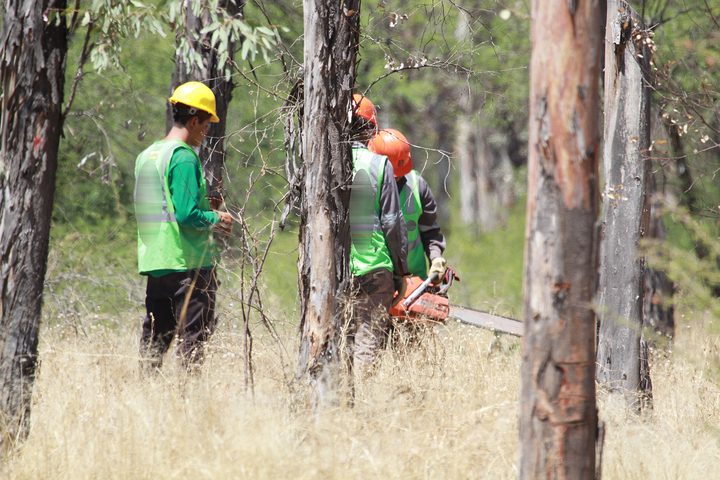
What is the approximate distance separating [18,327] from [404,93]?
60.7 ft

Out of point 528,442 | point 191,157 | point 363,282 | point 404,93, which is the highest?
point 404,93

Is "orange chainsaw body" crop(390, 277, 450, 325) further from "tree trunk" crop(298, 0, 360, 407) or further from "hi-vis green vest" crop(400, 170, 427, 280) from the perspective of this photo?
"tree trunk" crop(298, 0, 360, 407)

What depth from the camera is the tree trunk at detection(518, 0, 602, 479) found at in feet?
8.09

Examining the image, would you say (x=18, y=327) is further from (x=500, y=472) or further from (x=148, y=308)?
(x=500, y=472)

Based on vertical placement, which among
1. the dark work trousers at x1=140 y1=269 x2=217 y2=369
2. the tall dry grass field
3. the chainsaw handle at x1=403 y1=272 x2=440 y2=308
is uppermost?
the chainsaw handle at x1=403 y1=272 x2=440 y2=308

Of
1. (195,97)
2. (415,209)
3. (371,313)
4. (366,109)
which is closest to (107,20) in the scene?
(195,97)

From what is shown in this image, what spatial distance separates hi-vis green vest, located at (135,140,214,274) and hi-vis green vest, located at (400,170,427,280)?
167 centimetres

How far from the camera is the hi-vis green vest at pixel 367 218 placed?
4.51m

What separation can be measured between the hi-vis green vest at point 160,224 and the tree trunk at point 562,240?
99.3 inches

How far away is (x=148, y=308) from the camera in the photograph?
4.48 metres

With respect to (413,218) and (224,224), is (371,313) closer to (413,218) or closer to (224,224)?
(413,218)

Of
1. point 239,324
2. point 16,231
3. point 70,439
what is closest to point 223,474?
point 70,439

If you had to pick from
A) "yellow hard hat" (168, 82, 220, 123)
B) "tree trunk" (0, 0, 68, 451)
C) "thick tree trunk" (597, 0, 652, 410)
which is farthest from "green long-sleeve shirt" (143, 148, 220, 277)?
"thick tree trunk" (597, 0, 652, 410)

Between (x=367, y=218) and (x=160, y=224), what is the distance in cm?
144
